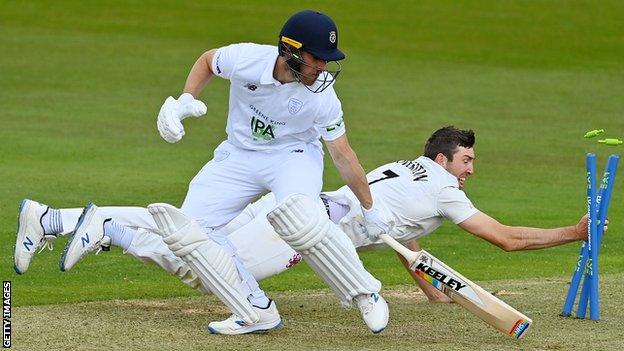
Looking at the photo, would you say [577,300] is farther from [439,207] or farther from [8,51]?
[8,51]

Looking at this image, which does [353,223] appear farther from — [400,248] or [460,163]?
[460,163]

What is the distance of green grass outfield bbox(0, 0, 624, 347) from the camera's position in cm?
890

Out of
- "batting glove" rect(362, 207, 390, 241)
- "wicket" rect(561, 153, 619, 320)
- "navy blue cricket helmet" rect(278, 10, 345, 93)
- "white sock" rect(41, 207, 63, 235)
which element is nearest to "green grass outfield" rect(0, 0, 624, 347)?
"wicket" rect(561, 153, 619, 320)

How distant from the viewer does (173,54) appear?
21078 millimetres

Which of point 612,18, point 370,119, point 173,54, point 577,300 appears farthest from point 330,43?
point 612,18

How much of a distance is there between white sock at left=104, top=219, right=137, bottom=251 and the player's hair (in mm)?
1610

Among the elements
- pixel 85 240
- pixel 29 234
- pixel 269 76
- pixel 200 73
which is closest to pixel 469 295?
pixel 269 76

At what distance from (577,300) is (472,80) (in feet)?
41.0

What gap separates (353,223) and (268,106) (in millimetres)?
827

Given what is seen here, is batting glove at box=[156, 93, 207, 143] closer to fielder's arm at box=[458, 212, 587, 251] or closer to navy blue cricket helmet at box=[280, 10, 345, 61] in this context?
navy blue cricket helmet at box=[280, 10, 345, 61]

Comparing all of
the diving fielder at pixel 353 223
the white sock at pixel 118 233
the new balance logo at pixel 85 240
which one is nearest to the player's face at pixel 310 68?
the diving fielder at pixel 353 223

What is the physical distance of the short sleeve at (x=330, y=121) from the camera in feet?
20.7

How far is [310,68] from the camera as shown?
6312 millimetres

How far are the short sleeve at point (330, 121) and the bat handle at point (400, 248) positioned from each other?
591 mm
